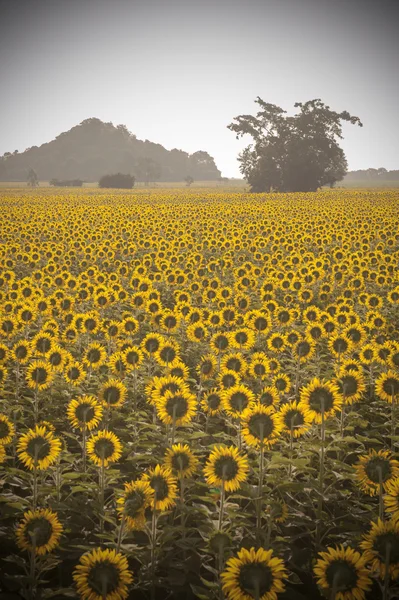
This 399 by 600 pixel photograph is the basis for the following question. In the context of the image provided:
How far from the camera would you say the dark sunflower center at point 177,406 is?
433 centimetres

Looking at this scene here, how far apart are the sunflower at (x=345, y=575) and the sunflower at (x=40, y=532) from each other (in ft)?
6.02

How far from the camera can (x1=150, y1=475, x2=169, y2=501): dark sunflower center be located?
3305 mm

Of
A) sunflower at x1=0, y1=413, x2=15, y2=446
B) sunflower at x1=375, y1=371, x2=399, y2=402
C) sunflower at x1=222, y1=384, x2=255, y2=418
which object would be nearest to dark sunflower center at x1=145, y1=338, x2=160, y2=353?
sunflower at x1=222, y1=384, x2=255, y2=418

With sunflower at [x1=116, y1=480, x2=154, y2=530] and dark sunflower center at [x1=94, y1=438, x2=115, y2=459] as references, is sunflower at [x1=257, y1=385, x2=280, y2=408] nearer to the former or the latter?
dark sunflower center at [x1=94, y1=438, x2=115, y2=459]

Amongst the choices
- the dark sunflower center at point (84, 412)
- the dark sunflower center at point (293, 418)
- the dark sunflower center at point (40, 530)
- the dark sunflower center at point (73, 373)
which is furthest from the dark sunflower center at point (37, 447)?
the dark sunflower center at point (293, 418)

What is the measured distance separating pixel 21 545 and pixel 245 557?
1.63 metres

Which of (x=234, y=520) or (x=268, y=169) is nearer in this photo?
(x=234, y=520)

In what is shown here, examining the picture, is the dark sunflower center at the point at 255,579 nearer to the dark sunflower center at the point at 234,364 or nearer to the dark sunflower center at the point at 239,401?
the dark sunflower center at the point at 239,401

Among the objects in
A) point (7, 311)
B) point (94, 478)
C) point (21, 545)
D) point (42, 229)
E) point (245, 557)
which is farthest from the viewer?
point (42, 229)

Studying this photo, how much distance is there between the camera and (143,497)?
322 cm

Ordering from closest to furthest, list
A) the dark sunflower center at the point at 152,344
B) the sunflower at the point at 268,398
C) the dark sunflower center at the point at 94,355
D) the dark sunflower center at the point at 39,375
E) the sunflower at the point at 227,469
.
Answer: the sunflower at the point at 227,469
the sunflower at the point at 268,398
the dark sunflower center at the point at 39,375
the dark sunflower center at the point at 94,355
the dark sunflower center at the point at 152,344

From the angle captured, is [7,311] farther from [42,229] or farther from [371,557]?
[42,229]

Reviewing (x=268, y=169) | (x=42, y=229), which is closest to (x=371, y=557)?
(x=42, y=229)

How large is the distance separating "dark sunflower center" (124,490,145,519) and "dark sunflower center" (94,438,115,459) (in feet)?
2.78
